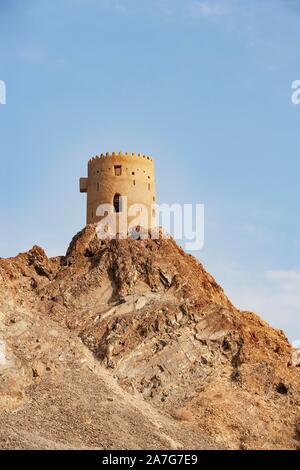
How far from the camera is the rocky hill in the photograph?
44688mm

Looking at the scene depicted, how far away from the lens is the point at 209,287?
196ft

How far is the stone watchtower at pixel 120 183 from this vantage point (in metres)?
61.9

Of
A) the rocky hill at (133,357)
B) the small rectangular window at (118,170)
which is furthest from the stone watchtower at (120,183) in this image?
the rocky hill at (133,357)

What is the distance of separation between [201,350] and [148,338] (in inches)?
141

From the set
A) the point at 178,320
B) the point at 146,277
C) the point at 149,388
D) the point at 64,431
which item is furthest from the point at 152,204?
the point at 64,431

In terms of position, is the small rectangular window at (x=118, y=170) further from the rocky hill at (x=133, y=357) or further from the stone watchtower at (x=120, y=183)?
the rocky hill at (x=133, y=357)

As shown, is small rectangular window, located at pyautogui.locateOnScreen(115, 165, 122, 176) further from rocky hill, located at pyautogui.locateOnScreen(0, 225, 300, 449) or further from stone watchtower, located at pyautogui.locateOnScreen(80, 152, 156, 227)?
rocky hill, located at pyautogui.locateOnScreen(0, 225, 300, 449)

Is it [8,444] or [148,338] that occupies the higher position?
[148,338]

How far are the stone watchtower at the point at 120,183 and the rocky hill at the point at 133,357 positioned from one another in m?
2.43

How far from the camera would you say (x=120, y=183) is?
204 feet

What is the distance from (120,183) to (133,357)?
1572cm

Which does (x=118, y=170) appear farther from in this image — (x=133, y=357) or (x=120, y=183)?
(x=133, y=357)

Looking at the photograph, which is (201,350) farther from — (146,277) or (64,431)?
(64,431)
